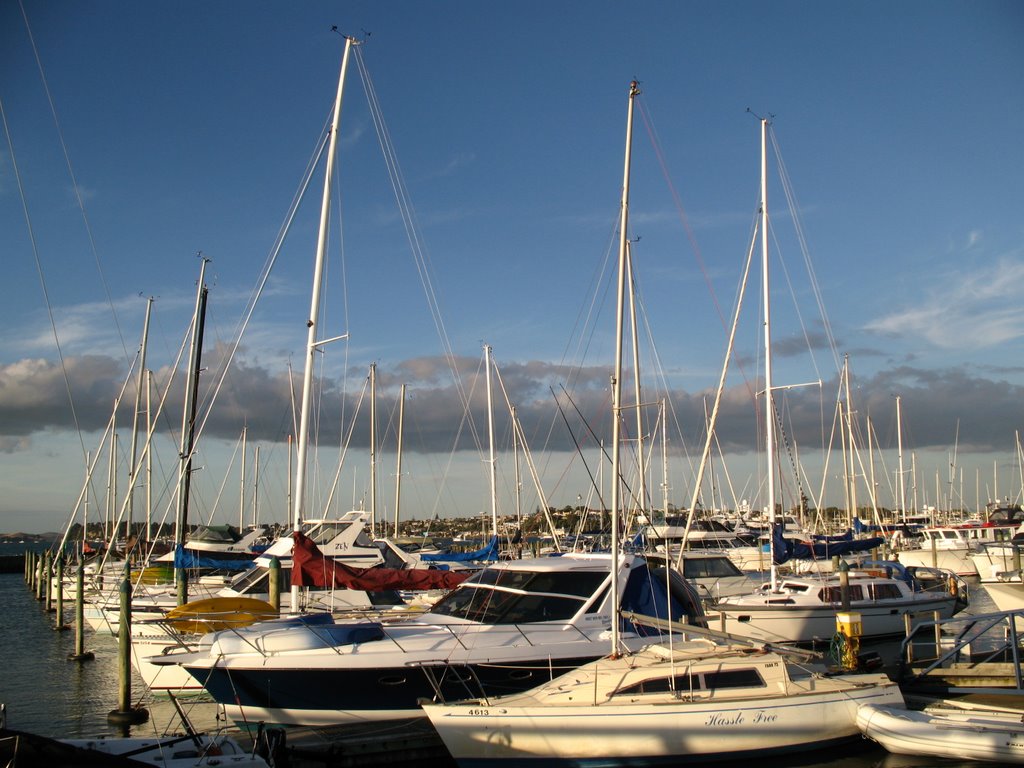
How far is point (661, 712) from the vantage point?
40.2 feet

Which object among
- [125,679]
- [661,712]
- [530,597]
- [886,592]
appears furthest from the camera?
[886,592]

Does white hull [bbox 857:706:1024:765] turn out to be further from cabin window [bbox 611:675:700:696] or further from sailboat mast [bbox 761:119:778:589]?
sailboat mast [bbox 761:119:778:589]

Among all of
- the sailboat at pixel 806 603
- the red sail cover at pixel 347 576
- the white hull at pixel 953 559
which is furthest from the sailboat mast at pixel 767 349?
the white hull at pixel 953 559

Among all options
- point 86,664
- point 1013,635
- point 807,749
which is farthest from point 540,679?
point 86,664

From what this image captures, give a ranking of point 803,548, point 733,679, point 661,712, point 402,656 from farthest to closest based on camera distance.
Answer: point 803,548, point 402,656, point 733,679, point 661,712

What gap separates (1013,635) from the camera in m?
15.4

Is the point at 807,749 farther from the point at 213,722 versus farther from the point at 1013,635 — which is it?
the point at 213,722

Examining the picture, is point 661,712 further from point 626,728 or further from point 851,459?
point 851,459

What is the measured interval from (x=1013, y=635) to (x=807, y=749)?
5167mm

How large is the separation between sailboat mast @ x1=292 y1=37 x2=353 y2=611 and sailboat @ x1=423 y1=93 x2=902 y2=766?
6.79 m

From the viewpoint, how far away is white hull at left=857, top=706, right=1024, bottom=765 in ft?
40.0

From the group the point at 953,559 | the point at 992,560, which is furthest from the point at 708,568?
the point at 953,559

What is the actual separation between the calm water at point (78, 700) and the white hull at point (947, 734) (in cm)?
49

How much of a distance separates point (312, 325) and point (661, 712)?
10918 millimetres
